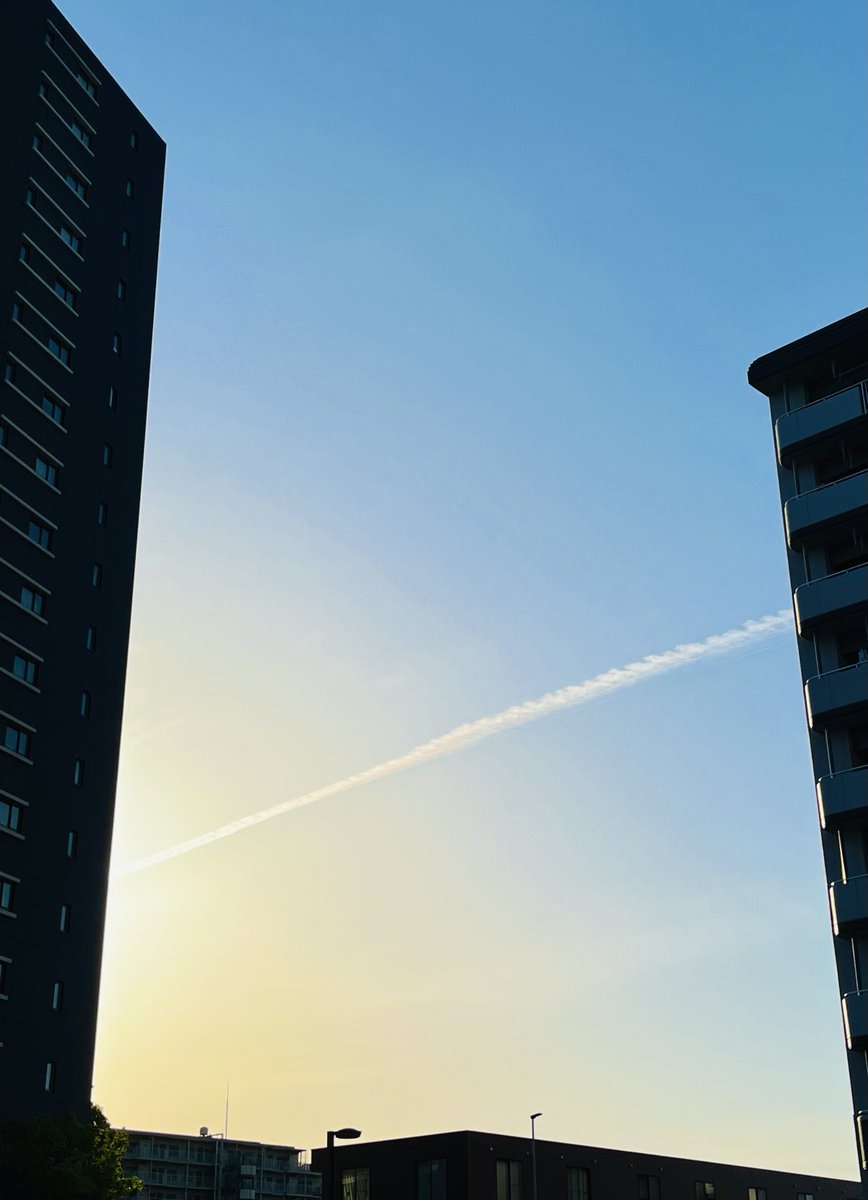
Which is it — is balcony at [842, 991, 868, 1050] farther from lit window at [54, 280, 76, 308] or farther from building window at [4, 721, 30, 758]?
lit window at [54, 280, 76, 308]

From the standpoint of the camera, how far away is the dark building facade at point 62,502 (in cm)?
6800

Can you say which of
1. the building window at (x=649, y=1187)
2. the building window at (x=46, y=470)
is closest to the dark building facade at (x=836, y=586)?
the building window at (x=46, y=470)

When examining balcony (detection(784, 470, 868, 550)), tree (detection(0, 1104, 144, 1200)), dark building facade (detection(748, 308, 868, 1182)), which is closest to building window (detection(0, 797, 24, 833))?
tree (detection(0, 1104, 144, 1200))

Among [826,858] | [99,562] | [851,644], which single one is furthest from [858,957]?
[99,562]

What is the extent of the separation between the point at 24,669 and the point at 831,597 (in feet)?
137

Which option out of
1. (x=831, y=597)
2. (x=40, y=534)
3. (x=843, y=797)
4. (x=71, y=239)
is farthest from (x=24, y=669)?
(x=843, y=797)

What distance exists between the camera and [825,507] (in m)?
58.9

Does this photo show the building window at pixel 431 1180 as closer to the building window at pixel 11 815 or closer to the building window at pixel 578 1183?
the building window at pixel 578 1183

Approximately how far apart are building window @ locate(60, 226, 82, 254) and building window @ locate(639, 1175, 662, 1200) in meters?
73.5

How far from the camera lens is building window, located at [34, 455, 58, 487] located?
3061 inches

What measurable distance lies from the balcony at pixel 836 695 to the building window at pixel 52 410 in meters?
47.0

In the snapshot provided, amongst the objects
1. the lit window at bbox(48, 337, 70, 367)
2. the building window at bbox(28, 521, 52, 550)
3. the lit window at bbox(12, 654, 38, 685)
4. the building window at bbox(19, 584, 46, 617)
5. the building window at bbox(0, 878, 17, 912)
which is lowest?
the building window at bbox(0, 878, 17, 912)

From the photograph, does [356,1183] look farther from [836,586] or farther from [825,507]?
[825,507]

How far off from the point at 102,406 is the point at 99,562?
35.9 feet
